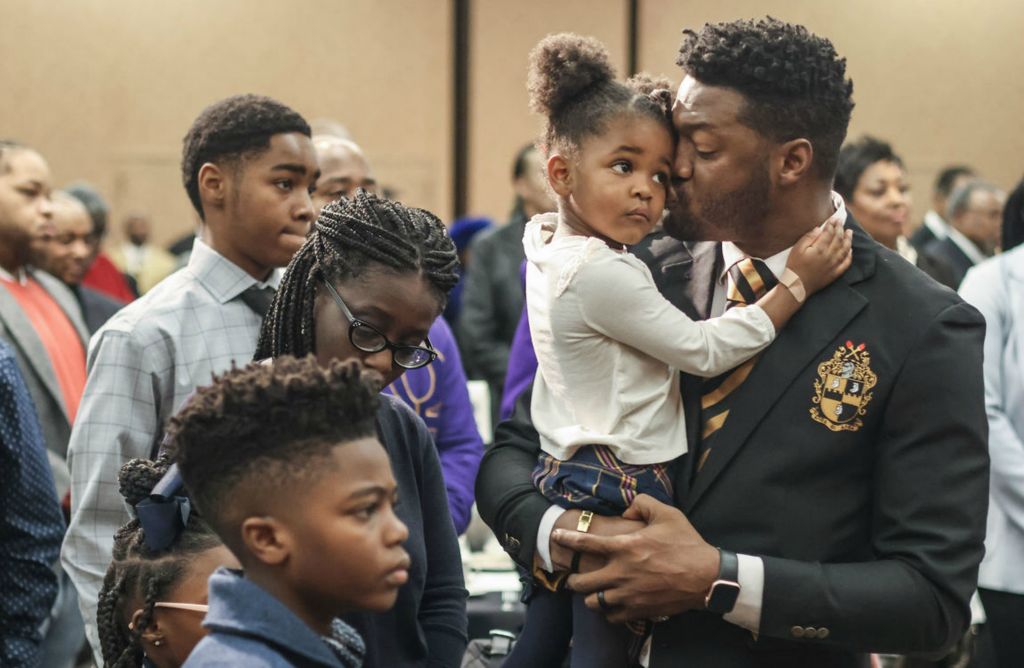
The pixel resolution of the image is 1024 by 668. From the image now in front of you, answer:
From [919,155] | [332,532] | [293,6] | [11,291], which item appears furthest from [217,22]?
[332,532]

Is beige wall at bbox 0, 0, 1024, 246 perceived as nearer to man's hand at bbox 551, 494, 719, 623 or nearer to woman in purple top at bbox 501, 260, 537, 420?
woman in purple top at bbox 501, 260, 537, 420

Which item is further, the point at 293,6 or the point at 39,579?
the point at 293,6

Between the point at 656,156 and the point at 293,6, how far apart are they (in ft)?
25.7

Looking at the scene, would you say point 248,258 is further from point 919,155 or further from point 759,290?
point 919,155

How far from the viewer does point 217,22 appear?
9742 mm

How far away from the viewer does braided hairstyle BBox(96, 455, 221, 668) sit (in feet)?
6.94

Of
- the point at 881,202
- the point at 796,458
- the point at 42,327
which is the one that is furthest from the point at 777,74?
the point at 881,202

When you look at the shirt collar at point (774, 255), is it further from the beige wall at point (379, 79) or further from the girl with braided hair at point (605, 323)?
the beige wall at point (379, 79)

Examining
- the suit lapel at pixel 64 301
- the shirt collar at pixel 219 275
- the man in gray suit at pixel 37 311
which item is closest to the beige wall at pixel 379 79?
the man in gray suit at pixel 37 311

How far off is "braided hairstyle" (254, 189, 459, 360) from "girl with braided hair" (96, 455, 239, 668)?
0.29 m

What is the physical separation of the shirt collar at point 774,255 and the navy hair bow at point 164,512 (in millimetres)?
1050

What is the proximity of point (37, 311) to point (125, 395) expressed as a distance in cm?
192

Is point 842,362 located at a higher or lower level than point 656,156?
lower

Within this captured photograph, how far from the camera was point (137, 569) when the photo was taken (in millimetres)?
2162
